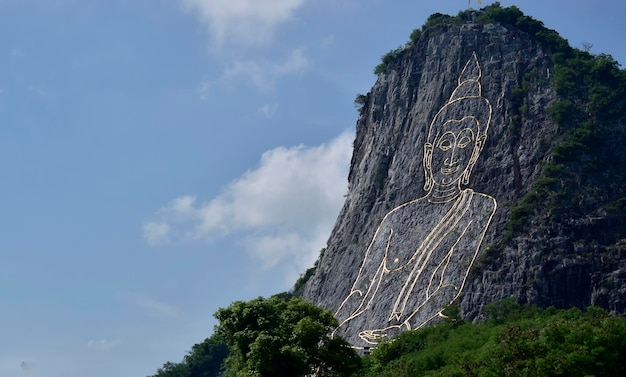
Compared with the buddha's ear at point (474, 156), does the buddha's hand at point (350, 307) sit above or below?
below

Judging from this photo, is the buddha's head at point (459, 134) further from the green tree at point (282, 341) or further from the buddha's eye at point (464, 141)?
the green tree at point (282, 341)

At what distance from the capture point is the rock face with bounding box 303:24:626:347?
50500 mm

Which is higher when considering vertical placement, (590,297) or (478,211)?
(478,211)

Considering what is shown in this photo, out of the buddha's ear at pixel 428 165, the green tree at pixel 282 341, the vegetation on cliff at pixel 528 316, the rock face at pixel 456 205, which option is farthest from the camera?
the buddha's ear at pixel 428 165

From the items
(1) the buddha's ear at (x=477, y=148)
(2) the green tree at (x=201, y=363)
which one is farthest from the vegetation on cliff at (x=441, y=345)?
(2) the green tree at (x=201, y=363)

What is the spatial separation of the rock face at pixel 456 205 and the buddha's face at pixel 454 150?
0.08 meters

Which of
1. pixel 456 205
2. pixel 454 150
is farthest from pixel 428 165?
pixel 456 205

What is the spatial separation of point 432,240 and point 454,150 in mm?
7376

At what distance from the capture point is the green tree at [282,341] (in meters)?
36.5

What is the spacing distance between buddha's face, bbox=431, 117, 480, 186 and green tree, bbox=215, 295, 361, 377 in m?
21.7

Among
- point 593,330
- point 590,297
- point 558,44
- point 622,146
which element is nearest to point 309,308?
point 593,330

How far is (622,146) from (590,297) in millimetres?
11549

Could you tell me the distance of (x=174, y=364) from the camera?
77.1m

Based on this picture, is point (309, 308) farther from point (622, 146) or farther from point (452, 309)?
point (622, 146)
